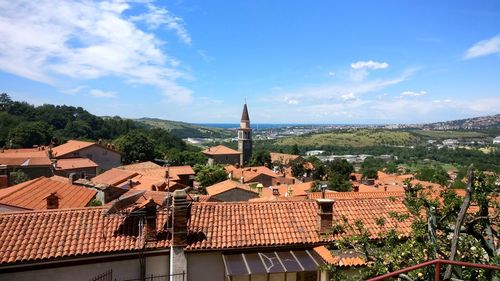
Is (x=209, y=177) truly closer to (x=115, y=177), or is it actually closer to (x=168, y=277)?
(x=115, y=177)

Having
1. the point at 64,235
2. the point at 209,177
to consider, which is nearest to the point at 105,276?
the point at 64,235

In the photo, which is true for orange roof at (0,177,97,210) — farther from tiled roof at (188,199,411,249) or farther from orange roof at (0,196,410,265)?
tiled roof at (188,199,411,249)

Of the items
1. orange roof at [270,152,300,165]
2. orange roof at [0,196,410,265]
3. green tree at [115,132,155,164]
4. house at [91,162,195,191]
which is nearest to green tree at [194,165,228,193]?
house at [91,162,195,191]

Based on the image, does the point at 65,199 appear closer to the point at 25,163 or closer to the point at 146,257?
the point at 146,257

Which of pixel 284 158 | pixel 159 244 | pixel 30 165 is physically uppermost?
pixel 159 244

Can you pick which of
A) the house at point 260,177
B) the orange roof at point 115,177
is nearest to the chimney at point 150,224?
the orange roof at point 115,177

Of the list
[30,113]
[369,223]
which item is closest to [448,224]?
[369,223]

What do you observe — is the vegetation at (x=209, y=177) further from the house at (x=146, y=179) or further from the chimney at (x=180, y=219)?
the chimney at (x=180, y=219)
